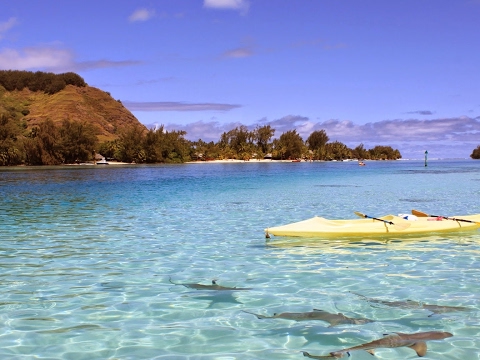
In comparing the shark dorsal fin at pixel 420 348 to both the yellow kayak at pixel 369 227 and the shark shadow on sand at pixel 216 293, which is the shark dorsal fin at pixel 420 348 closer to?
the shark shadow on sand at pixel 216 293

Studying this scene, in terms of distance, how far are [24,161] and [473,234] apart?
105938 mm

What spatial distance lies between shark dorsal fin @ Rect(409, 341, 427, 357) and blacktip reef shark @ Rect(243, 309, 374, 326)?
3.04ft

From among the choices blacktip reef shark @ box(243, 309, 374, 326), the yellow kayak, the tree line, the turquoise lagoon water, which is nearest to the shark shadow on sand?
the turquoise lagoon water

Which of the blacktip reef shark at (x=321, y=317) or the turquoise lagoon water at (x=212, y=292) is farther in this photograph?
the blacktip reef shark at (x=321, y=317)

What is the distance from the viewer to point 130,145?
124750 millimetres

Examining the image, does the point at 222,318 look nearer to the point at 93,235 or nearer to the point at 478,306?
the point at 478,306

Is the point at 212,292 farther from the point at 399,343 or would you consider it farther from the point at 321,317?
the point at 399,343

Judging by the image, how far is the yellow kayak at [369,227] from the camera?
1297 cm

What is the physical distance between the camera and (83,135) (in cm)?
10812

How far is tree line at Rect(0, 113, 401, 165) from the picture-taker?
104562mm

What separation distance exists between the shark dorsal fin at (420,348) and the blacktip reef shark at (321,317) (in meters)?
0.93

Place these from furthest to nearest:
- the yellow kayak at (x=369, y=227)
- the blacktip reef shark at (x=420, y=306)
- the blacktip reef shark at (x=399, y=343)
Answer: the yellow kayak at (x=369, y=227), the blacktip reef shark at (x=420, y=306), the blacktip reef shark at (x=399, y=343)

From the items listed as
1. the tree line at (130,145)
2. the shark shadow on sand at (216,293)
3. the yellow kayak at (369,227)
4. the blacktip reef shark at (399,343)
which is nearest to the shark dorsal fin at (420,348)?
the blacktip reef shark at (399,343)

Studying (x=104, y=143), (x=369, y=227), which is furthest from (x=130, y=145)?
(x=369, y=227)
